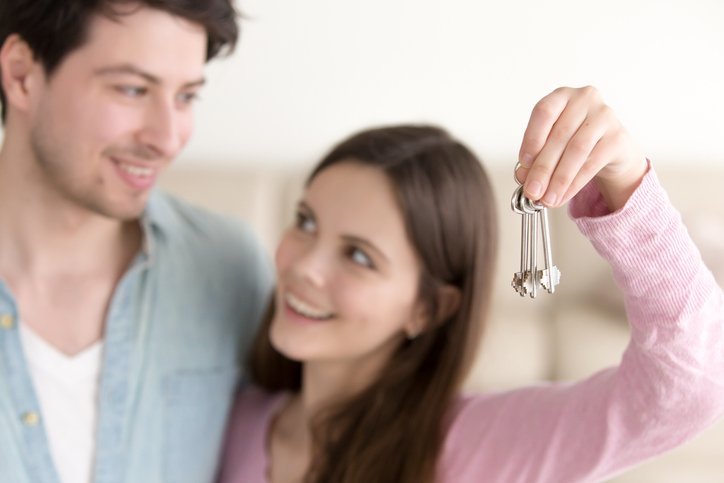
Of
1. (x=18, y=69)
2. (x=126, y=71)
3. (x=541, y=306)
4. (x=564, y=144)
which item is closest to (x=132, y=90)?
(x=126, y=71)

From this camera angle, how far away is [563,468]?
81 cm

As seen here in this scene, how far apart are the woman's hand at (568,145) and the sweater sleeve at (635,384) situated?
53mm

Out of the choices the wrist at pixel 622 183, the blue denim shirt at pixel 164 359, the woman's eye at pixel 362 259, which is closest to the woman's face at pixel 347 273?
the woman's eye at pixel 362 259

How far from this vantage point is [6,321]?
35.2 inches

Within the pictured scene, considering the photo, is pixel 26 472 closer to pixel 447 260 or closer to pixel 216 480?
pixel 216 480

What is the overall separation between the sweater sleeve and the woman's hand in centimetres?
5

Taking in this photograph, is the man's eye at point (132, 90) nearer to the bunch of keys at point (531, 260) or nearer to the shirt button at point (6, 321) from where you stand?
the shirt button at point (6, 321)

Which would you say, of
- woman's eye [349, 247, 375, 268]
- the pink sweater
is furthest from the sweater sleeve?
woman's eye [349, 247, 375, 268]

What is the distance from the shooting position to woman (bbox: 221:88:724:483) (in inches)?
28.7

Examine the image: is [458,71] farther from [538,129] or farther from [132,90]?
[538,129]

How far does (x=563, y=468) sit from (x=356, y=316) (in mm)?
293

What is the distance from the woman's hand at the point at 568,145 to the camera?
547mm

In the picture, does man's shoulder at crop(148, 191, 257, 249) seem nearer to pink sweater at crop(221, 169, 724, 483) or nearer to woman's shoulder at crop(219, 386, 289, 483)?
woman's shoulder at crop(219, 386, 289, 483)

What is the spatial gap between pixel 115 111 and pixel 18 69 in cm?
15
